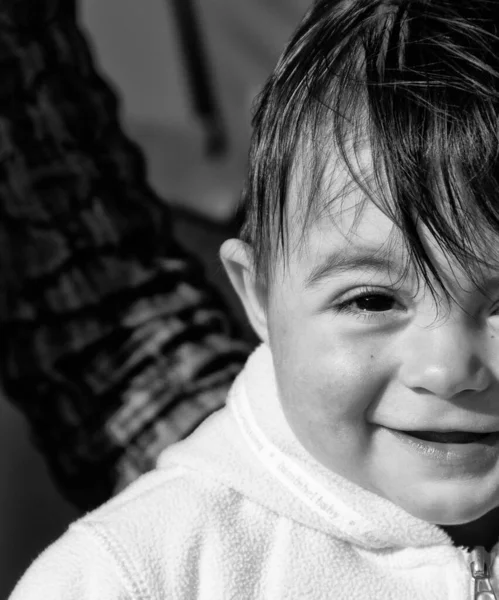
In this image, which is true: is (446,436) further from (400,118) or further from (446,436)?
(400,118)

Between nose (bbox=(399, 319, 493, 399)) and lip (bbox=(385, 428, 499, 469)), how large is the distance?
5 centimetres

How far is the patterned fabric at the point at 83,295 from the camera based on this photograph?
98cm

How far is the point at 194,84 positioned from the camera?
7.75 feet

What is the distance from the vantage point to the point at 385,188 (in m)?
0.64

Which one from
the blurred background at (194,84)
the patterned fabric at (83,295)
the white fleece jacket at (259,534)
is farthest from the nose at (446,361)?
the blurred background at (194,84)

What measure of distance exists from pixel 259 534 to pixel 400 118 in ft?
1.07

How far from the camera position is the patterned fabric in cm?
98

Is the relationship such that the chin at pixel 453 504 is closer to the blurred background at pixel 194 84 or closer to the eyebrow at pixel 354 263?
the eyebrow at pixel 354 263

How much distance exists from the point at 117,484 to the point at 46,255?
0.80ft

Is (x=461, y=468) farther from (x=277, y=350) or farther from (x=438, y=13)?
(x=438, y=13)

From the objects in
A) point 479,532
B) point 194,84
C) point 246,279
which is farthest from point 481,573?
point 194,84

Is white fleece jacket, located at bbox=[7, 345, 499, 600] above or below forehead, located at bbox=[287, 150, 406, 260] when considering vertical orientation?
below

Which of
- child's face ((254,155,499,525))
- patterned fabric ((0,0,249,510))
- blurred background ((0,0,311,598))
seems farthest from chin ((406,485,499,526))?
blurred background ((0,0,311,598))

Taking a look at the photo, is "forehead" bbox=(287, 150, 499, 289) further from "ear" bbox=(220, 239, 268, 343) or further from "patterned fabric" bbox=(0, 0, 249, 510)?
"patterned fabric" bbox=(0, 0, 249, 510)
